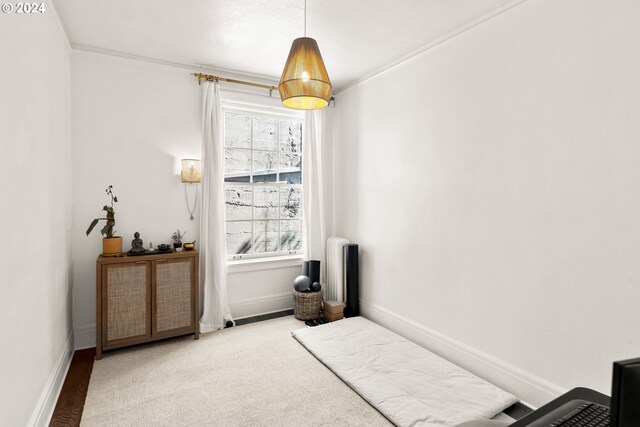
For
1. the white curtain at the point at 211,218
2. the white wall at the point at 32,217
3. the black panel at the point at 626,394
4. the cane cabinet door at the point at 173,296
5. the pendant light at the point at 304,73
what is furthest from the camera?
the white curtain at the point at 211,218

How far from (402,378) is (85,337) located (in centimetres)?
296

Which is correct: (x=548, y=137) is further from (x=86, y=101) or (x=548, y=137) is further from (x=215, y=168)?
(x=86, y=101)

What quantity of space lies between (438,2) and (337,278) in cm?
292

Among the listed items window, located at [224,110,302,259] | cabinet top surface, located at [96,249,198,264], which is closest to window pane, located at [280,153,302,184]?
window, located at [224,110,302,259]

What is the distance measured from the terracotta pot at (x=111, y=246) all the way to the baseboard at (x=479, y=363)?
2724mm

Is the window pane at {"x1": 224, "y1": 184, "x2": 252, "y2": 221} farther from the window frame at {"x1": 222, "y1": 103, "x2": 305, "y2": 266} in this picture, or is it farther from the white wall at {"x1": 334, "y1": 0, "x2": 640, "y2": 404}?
the white wall at {"x1": 334, "y1": 0, "x2": 640, "y2": 404}

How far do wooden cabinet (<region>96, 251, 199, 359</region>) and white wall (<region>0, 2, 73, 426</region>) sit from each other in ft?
1.01

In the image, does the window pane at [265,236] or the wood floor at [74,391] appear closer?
the wood floor at [74,391]

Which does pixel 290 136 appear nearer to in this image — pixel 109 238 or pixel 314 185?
pixel 314 185

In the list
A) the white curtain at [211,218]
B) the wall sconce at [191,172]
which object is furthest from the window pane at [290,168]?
the wall sconce at [191,172]

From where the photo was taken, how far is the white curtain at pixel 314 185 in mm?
4387

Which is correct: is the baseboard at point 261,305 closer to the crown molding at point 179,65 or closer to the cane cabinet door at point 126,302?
the cane cabinet door at point 126,302

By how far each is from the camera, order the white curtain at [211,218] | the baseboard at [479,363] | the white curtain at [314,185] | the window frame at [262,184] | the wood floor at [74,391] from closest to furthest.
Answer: the wood floor at [74,391]
the baseboard at [479,363]
the white curtain at [211,218]
the window frame at [262,184]
the white curtain at [314,185]

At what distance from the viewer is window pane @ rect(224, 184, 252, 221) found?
4121mm
